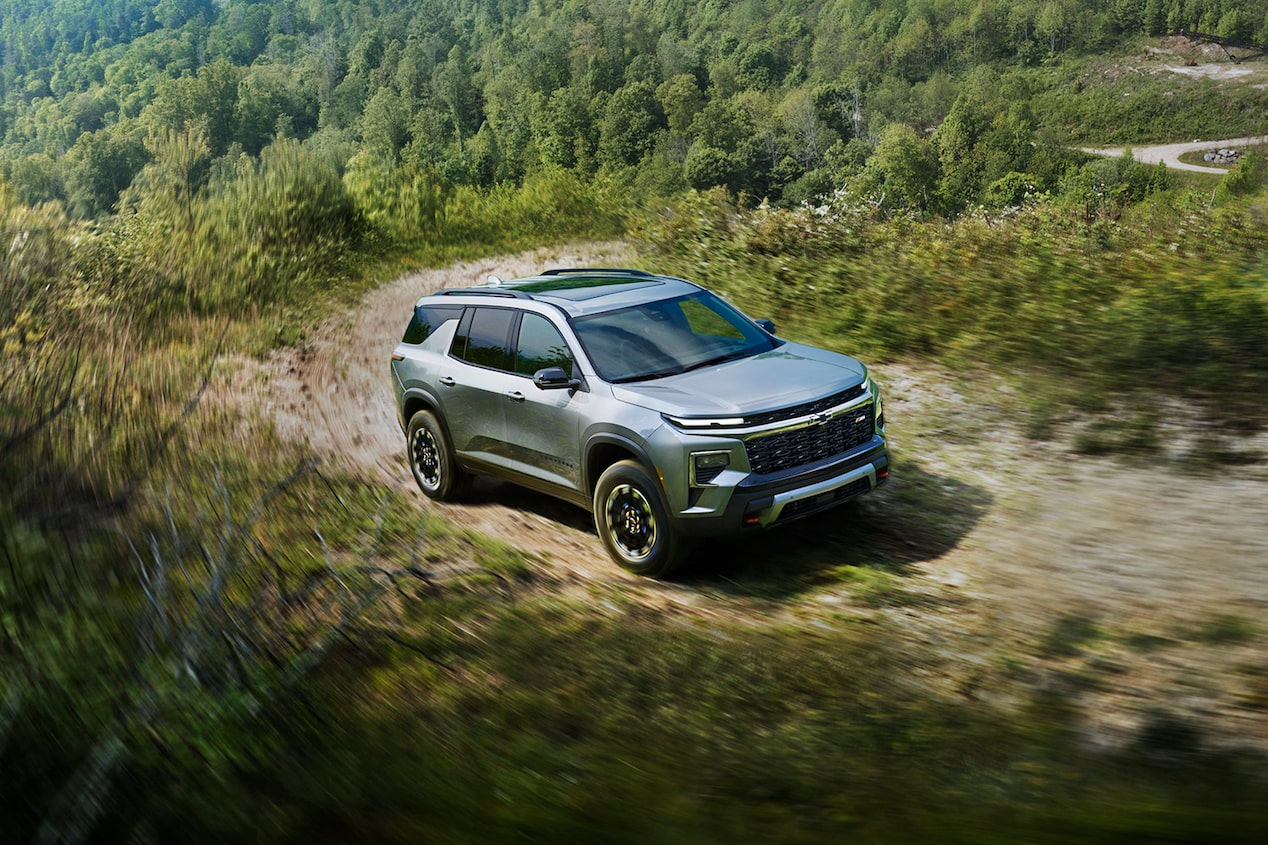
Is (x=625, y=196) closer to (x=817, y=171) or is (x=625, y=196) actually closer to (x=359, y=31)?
(x=817, y=171)

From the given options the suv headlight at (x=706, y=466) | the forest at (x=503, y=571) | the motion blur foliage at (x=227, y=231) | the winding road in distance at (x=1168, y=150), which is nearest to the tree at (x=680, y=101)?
the winding road in distance at (x=1168, y=150)

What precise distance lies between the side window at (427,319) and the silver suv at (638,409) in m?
0.01

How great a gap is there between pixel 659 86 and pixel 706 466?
7608 centimetres

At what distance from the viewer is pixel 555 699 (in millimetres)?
4898

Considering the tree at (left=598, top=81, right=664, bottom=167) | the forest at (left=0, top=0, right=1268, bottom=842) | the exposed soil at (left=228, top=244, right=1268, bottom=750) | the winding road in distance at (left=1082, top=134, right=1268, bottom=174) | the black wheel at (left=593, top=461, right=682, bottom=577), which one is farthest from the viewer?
the tree at (left=598, top=81, right=664, bottom=167)

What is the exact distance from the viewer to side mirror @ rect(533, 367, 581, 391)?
7105 mm

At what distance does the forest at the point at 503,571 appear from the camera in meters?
3.57

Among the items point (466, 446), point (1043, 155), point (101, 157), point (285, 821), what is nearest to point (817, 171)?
point (1043, 155)

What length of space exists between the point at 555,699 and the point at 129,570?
7.65 ft

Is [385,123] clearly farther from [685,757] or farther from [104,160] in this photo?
[685,757]

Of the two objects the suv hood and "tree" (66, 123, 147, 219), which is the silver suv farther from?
"tree" (66, 123, 147, 219)

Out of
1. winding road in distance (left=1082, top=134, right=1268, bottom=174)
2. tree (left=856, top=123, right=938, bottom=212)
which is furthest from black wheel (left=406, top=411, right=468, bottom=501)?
winding road in distance (left=1082, top=134, right=1268, bottom=174)

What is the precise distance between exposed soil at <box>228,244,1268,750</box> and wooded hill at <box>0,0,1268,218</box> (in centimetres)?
3261

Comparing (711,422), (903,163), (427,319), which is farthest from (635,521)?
(903,163)
